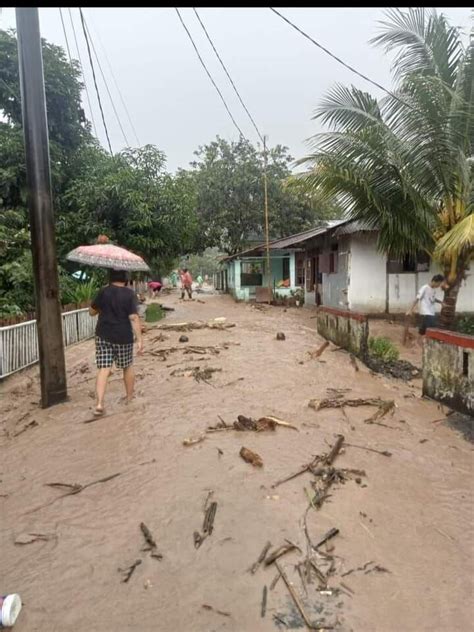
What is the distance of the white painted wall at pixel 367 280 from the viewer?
14.7 m

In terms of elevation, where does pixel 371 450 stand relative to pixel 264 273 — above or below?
below

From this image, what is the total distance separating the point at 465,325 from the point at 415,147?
6067 millimetres

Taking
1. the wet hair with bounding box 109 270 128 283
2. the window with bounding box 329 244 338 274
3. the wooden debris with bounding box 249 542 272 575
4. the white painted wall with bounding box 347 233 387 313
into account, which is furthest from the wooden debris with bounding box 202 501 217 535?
the window with bounding box 329 244 338 274

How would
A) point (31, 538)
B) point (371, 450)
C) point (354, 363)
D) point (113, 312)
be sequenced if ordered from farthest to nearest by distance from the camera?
point (354, 363) → point (113, 312) → point (371, 450) → point (31, 538)

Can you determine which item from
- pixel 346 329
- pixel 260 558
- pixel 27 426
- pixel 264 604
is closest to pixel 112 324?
pixel 27 426

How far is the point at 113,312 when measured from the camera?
17.3 feet

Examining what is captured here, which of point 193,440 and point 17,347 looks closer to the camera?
point 193,440

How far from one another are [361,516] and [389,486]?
602mm

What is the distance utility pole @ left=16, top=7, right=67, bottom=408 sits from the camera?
214 inches

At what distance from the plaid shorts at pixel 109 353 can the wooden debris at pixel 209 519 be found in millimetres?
2641

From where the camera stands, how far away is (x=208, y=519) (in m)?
3.00

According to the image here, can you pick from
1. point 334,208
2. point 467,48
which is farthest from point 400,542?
point 467,48

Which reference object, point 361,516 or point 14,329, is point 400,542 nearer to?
point 361,516

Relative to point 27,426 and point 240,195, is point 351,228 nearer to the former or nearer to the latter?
point 27,426
